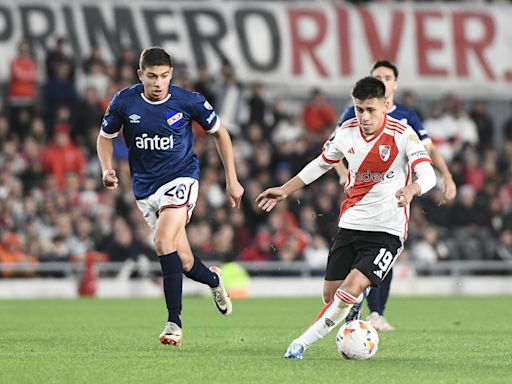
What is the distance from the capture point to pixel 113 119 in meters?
10.4

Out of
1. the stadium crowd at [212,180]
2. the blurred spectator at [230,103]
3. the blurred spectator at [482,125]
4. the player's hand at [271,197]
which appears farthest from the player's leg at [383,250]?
the blurred spectator at [482,125]

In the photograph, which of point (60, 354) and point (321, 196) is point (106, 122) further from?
point (321, 196)

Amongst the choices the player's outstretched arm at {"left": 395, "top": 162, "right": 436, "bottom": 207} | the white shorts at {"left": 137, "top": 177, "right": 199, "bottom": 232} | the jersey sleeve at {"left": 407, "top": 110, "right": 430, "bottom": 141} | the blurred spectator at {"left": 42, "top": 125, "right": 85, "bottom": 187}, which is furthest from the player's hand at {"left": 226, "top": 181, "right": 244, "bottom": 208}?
the blurred spectator at {"left": 42, "top": 125, "right": 85, "bottom": 187}

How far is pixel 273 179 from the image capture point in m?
22.0

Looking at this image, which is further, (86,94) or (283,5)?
(283,5)

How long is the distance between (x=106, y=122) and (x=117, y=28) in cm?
1346

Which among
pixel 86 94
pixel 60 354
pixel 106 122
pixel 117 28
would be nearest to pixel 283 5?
pixel 117 28

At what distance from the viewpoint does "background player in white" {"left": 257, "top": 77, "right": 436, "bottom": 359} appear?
906 cm

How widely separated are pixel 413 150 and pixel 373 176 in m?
0.42

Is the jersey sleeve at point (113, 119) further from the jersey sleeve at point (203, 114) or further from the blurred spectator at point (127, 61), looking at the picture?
the blurred spectator at point (127, 61)

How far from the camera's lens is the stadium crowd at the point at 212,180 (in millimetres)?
20047

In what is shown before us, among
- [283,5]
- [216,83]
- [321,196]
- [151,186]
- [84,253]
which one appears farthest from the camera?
[283,5]

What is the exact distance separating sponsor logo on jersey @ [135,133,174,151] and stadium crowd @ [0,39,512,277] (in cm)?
927

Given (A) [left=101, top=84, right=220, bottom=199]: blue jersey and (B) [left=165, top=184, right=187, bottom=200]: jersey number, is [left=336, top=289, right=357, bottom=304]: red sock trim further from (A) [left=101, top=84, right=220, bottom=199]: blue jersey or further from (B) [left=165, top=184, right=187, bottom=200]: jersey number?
(A) [left=101, top=84, right=220, bottom=199]: blue jersey
